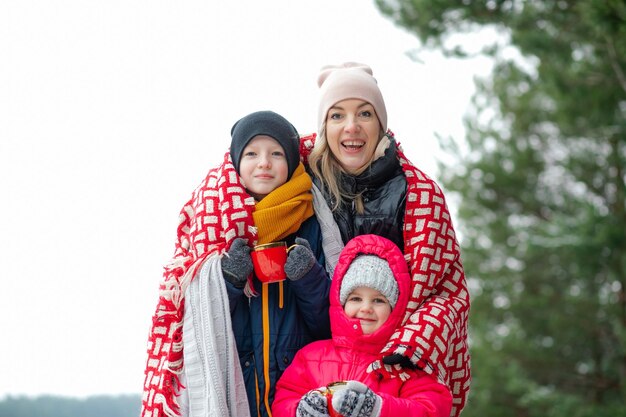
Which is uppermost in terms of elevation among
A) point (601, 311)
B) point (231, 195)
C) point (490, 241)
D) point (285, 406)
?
point (490, 241)

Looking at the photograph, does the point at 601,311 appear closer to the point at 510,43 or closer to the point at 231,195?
the point at 510,43

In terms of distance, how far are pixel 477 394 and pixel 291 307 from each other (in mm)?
9962

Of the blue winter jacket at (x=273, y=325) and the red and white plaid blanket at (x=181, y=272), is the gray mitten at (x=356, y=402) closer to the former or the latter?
the blue winter jacket at (x=273, y=325)

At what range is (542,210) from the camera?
1372cm

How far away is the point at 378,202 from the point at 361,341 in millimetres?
571

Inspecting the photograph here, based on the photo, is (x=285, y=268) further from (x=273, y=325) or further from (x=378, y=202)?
(x=378, y=202)

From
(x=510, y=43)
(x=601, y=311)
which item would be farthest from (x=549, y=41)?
(x=601, y=311)

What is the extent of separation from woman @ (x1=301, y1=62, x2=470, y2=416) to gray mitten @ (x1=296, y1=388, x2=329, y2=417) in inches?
13.3

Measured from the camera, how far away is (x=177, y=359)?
3318 millimetres

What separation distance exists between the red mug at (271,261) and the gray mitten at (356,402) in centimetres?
50

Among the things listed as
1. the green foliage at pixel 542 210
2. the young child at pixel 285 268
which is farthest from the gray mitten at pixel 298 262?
the green foliage at pixel 542 210

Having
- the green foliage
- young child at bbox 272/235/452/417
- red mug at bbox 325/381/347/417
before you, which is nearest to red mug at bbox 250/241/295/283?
young child at bbox 272/235/452/417

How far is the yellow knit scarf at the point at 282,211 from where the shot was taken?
10.8 feet

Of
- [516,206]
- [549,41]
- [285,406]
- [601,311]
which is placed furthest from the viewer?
[516,206]
